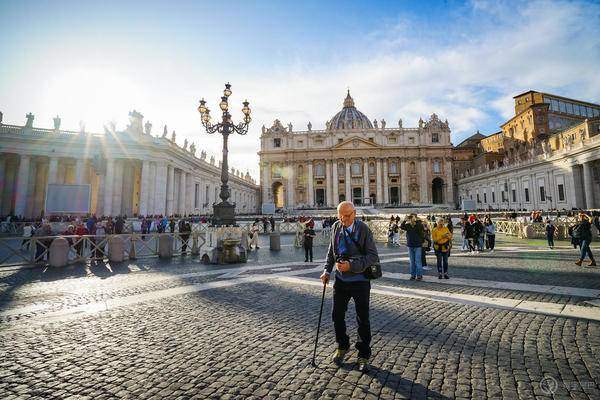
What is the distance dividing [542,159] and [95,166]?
50.2 m

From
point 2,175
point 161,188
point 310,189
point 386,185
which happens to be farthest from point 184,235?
point 386,185

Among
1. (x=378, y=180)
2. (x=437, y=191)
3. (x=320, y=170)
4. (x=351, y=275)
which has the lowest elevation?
(x=351, y=275)

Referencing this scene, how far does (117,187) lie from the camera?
28312mm

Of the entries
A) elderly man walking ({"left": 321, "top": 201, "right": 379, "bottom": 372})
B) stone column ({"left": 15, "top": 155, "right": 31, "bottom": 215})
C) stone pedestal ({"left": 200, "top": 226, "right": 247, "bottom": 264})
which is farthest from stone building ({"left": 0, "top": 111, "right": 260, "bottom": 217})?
elderly man walking ({"left": 321, "top": 201, "right": 379, "bottom": 372})

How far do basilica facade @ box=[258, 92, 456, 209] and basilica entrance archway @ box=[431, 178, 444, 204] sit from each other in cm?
20

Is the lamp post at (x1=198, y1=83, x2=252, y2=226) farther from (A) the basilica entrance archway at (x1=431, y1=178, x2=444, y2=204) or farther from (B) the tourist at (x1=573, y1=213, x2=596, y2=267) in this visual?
(A) the basilica entrance archway at (x1=431, y1=178, x2=444, y2=204)

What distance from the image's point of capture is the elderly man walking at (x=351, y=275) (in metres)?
2.98

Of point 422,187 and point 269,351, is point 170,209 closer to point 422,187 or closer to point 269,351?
point 269,351

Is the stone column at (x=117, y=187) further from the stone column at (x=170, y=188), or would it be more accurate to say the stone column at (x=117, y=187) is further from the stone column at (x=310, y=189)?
the stone column at (x=310, y=189)

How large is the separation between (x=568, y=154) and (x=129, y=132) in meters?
46.6

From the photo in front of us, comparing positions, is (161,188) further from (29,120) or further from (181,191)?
(29,120)

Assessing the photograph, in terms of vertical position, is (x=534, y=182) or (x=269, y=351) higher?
(x=534, y=182)

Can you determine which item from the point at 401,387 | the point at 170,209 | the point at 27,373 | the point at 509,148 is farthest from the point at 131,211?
the point at 509,148

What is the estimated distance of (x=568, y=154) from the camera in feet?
108
